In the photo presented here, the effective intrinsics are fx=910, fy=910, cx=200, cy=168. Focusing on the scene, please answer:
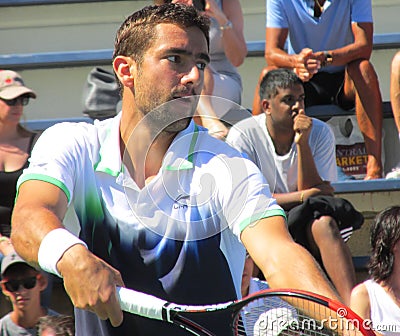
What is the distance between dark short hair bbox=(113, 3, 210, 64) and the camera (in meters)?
2.47

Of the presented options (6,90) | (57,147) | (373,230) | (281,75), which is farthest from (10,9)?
(57,147)

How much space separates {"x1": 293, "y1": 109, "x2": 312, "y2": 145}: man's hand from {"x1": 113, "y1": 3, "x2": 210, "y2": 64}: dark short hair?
2.31 m

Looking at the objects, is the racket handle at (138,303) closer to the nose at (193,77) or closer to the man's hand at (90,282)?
the man's hand at (90,282)

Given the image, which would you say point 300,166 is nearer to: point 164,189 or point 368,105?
point 368,105

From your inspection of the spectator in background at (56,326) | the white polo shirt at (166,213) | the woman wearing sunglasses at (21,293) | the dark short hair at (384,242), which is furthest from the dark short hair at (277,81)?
the white polo shirt at (166,213)

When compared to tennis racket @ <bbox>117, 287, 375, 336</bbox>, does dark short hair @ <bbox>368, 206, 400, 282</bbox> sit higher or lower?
higher

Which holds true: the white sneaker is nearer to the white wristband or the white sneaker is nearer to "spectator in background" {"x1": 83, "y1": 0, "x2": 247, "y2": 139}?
"spectator in background" {"x1": 83, "y1": 0, "x2": 247, "y2": 139}

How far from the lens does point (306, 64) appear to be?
5242mm

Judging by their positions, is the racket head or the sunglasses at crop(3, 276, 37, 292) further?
the sunglasses at crop(3, 276, 37, 292)

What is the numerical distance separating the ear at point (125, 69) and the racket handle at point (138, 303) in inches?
28.6

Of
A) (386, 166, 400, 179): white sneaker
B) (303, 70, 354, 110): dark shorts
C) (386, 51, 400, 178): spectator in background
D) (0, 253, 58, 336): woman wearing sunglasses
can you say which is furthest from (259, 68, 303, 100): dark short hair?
(0, 253, 58, 336): woman wearing sunglasses

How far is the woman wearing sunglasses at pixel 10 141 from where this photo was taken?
14.8ft

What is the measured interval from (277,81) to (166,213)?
2717 millimetres
